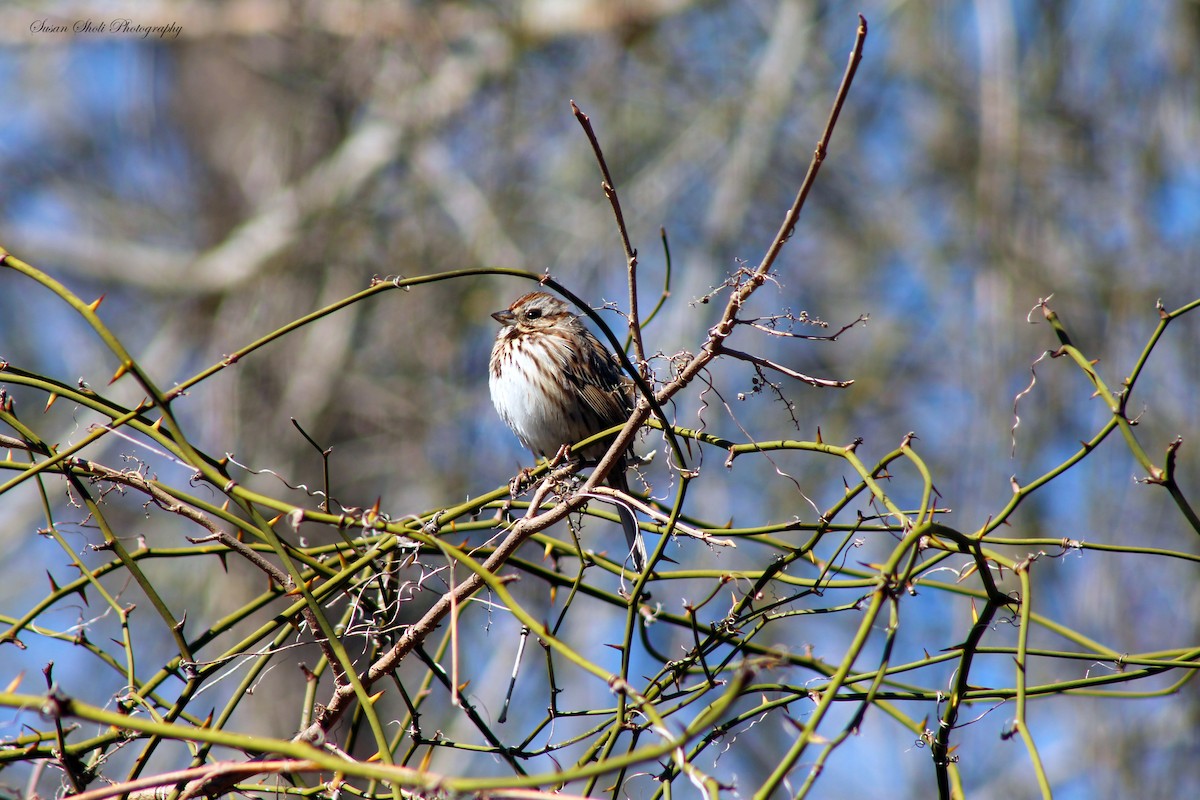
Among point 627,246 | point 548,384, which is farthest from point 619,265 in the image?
point 627,246

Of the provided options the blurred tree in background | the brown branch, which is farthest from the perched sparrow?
the brown branch

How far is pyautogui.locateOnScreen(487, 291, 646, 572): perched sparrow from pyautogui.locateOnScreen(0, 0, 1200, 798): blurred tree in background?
429 mm

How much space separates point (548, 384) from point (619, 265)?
1.65m

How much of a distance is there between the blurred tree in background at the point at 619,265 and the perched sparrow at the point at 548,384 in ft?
1.41

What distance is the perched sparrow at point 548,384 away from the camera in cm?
510

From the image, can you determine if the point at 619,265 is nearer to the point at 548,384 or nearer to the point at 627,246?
the point at 548,384

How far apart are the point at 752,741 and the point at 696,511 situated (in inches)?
154

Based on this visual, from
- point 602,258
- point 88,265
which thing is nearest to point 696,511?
point 602,258

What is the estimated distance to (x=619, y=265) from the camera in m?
6.59

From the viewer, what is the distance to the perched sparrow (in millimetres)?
5102

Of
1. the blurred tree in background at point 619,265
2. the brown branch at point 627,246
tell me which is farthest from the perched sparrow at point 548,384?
the brown branch at point 627,246

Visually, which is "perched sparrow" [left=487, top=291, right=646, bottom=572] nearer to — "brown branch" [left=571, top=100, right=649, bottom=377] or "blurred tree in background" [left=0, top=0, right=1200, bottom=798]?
"blurred tree in background" [left=0, top=0, right=1200, bottom=798]

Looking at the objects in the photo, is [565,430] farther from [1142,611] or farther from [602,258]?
[1142,611]

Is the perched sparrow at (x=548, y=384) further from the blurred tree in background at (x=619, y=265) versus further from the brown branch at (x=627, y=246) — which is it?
the brown branch at (x=627, y=246)
